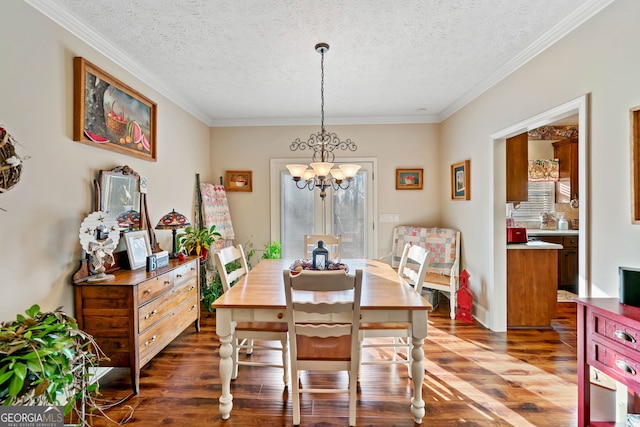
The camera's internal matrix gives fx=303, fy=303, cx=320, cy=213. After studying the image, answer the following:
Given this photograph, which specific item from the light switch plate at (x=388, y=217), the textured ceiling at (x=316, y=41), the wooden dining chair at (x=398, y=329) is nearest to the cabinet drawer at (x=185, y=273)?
the wooden dining chair at (x=398, y=329)

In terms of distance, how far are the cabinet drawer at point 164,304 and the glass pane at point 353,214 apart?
2223 mm

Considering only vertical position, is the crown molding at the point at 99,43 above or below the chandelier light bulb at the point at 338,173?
above

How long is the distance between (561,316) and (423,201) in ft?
7.03

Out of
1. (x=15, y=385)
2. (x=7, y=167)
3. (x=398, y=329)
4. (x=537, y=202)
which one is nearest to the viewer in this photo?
(x=15, y=385)

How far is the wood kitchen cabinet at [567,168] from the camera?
473 cm

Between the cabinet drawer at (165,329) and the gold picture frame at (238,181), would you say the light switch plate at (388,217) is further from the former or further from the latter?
the cabinet drawer at (165,329)

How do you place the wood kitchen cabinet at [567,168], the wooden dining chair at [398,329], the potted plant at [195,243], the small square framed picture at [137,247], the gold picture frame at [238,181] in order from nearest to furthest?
the wooden dining chair at [398,329], the small square framed picture at [137,247], the potted plant at [195,243], the gold picture frame at [238,181], the wood kitchen cabinet at [567,168]

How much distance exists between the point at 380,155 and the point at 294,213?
156 centimetres

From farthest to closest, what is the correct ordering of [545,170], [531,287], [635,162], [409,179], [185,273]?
[545,170], [409,179], [531,287], [185,273], [635,162]

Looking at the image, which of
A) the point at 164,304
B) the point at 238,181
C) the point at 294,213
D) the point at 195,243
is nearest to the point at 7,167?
the point at 164,304

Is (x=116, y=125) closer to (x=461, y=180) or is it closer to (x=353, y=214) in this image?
(x=353, y=214)

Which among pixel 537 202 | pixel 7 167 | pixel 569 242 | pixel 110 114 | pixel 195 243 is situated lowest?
pixel 569 242

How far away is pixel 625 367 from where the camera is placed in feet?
4.68

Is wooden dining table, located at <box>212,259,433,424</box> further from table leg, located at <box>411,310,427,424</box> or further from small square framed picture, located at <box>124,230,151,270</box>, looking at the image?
small square framed picture, located at <box>124,230,151,270</box>
